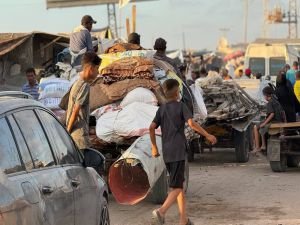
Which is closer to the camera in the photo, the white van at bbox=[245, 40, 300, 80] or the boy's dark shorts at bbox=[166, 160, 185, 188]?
the boy's dark shorts at bbox=[166, 160, 185, 188]

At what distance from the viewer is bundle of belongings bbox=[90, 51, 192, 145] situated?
1035 cm

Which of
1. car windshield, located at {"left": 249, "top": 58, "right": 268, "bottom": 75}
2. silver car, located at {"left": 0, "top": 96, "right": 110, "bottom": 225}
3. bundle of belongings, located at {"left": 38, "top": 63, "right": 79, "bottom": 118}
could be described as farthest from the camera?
car windshield, located at {"left": 249, "top": 58, "right": 268, "bottom": 75}

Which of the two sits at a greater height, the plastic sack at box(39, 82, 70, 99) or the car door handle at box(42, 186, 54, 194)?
the car door handle at box(42, 186, 54, 194)

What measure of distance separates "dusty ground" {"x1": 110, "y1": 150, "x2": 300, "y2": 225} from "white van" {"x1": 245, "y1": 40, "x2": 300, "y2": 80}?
509 inches

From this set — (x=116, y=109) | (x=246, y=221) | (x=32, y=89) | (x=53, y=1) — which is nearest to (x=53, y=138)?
(x=246, y=221)

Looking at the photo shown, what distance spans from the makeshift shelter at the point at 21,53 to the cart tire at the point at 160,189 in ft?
22.6

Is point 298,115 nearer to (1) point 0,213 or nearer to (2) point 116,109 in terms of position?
(2) point 116,109

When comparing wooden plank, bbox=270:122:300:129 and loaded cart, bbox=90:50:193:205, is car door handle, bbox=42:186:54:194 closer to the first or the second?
loaded cart, bbox=90:50:193:205

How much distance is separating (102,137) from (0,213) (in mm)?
6364

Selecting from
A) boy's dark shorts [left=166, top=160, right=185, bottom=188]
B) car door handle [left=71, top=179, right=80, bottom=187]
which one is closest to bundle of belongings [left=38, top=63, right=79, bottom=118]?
boy's dark shorts [left=166, top=160, right=185, bottom=188]

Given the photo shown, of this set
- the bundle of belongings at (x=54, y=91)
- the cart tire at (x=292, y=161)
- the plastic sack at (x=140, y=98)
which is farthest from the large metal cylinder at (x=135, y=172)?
the cart tire at (x=292, y=161)

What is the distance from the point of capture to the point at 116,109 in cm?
1088

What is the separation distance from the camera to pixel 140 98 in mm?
10875

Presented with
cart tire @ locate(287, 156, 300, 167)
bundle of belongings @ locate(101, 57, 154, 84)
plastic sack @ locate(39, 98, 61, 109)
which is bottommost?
cart tire @ locate(287, 156, 300, 167)
